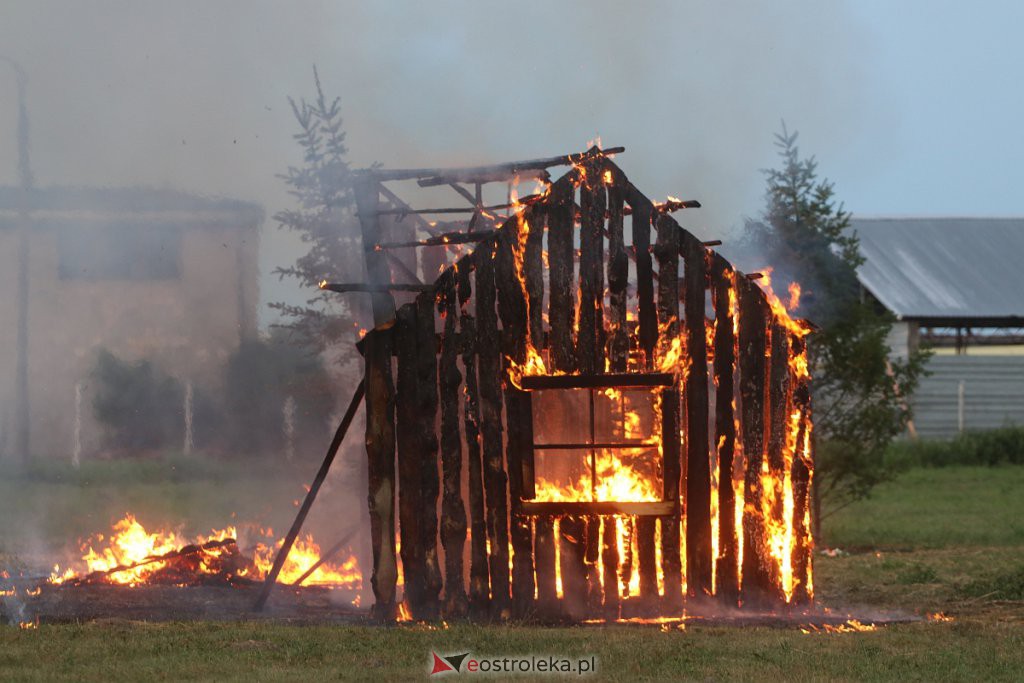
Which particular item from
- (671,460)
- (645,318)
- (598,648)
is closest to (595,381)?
(645,318)

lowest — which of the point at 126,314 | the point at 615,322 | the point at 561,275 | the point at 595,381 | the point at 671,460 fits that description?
the point at 671,460

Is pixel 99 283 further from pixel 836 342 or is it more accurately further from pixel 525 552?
pixel 836 342

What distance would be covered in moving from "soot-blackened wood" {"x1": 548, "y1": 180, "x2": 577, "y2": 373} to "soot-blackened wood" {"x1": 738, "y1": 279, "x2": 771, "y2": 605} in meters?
1.52

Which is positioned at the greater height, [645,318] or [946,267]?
[946,267]

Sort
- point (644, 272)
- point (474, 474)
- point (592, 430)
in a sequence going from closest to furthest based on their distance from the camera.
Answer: point (592, 430) < point (474, 474) < point (644, 272)

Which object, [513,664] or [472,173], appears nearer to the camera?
[513,664]

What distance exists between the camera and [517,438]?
1206 centimetres

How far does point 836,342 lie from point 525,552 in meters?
8.06

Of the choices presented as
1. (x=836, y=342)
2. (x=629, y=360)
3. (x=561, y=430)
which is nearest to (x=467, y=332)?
(x=629, y=360)

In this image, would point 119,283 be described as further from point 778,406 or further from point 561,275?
point 778,406

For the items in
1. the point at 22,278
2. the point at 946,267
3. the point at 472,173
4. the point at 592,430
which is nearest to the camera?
the point at 592,430

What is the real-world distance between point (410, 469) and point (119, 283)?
6388mm

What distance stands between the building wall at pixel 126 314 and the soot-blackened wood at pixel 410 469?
5.60 m

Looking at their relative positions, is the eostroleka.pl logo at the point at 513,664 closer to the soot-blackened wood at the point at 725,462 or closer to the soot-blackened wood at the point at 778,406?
the soot-blackened wood at the point at 725,462
